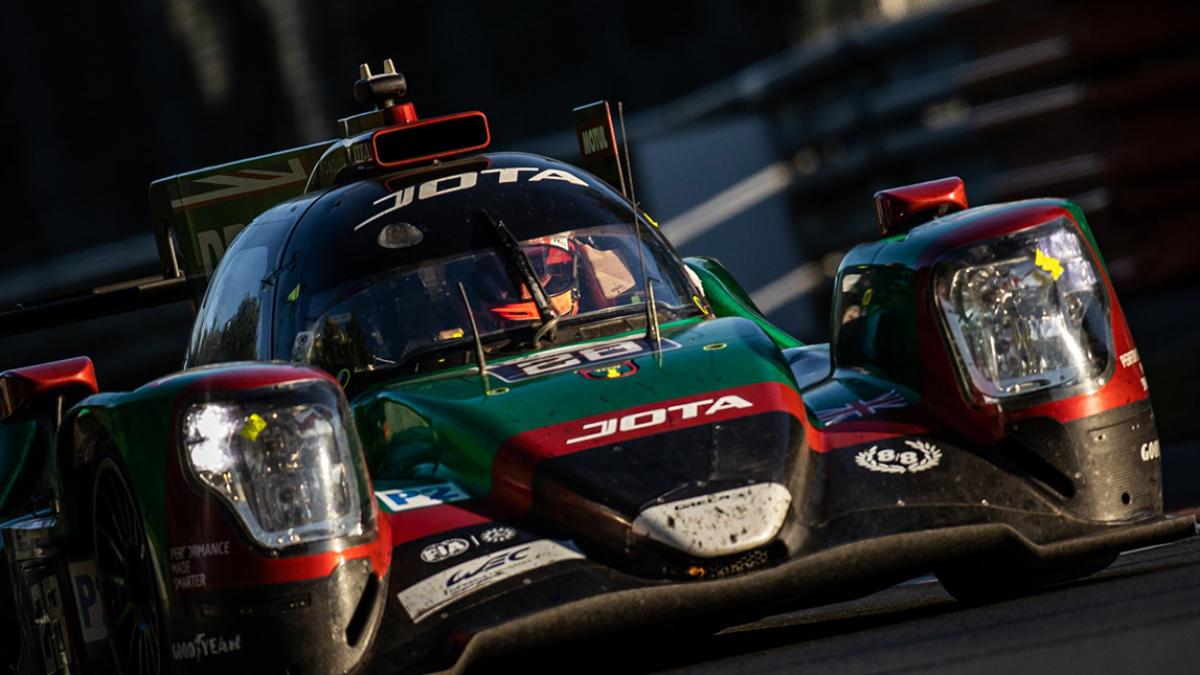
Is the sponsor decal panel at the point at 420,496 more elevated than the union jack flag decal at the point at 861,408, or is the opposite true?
the sponsor decal panel at the point at 420,496

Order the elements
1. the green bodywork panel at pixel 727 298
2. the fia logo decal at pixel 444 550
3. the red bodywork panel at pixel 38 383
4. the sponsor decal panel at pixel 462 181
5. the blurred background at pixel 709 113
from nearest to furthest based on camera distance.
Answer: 1. the fia logo decal at pixel 444 550
2. the red bodywork panel at pixel 38 383
3. the sponsor decal panel at pixel 462 181
4. the green bodywork panel at pixel 727 298
5. the blurred background at pixel 709 113

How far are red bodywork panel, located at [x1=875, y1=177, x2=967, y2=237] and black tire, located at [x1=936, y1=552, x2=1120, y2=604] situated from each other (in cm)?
99

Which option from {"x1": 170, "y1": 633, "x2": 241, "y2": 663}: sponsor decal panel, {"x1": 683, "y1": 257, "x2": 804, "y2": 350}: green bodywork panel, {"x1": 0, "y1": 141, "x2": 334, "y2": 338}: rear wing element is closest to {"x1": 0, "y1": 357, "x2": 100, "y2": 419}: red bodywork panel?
{"x1": 170, "y1": 633, "x2": 241, "y2": 663}: sponsor decal panel

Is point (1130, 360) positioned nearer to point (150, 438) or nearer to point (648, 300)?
point (648, 300)

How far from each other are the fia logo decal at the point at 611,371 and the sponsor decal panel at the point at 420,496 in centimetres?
45

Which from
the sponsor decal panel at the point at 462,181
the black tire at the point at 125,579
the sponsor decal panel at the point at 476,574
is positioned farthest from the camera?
the sponsor decal panel at the point at 462,181

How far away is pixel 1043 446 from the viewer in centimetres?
525

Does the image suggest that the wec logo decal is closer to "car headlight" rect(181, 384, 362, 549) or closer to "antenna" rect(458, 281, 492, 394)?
"antenna" rect(458, 281, 492, 394)

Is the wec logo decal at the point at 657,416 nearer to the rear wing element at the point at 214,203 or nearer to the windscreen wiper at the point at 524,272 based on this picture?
the windscreen wiper at the point at 524,272

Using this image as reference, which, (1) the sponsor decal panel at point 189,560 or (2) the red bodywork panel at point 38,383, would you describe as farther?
(2) the red bodywork panel at point 38,383

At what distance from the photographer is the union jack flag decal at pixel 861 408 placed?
5.36 m

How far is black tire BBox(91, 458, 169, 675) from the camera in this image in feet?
16.2

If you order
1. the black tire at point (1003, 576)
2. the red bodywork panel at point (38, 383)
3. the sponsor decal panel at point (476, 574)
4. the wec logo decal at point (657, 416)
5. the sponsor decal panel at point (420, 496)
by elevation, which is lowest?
the black tire at point (1003, 576)

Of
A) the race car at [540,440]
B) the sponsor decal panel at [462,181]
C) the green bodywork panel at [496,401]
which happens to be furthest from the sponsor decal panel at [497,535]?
the sponsor decal panel at [462,181]
